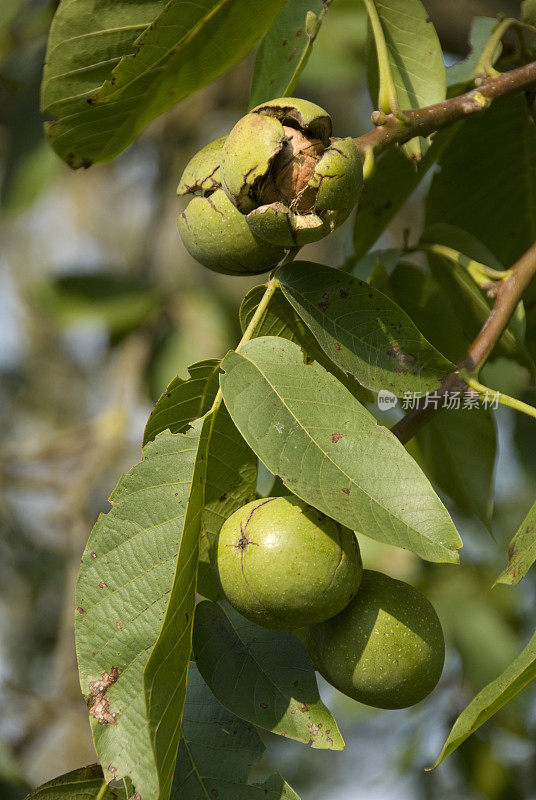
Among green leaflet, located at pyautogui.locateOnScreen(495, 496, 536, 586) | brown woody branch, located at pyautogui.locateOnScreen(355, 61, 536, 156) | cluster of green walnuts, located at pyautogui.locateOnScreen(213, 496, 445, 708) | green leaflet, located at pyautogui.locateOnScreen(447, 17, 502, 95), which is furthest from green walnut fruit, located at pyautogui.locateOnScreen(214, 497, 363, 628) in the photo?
green leaflet, located at pyautogui.locateOnScreen(447, 17, 502, 95)

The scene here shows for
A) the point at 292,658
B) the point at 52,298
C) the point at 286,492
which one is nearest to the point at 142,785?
the point at 292,658

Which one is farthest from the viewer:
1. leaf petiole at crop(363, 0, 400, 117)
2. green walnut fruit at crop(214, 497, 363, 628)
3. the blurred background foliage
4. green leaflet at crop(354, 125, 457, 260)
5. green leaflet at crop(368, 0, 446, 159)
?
the blurred background foliage

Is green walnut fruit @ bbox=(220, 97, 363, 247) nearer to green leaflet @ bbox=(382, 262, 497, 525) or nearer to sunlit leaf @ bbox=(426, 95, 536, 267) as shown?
green leaflet @ bbox=(382, 262, 497, 525)

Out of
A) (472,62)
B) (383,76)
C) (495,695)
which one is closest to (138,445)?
(472,62)

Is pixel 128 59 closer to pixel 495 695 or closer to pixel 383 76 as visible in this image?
pixel 383 76

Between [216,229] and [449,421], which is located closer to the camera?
[216,229]

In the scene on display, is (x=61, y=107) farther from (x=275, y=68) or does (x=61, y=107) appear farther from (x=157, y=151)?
(x=157, y=151)
